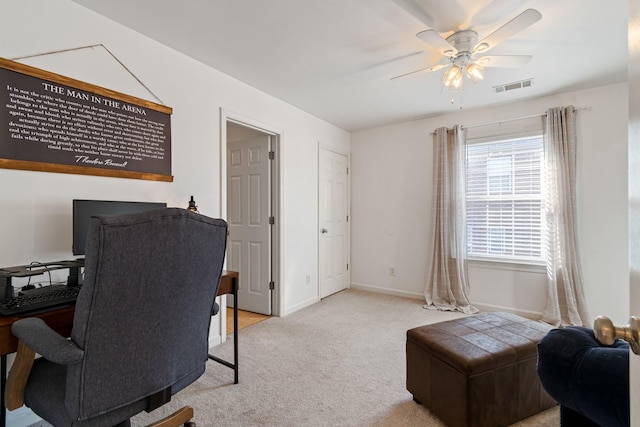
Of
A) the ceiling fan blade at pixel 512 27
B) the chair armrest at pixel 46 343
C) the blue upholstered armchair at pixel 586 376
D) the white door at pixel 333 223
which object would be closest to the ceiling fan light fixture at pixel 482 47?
the ceiling fan blade at pixel 512 27

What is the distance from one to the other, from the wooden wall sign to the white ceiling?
56 centimetres

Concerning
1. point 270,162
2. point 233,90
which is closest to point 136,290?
point 233,90

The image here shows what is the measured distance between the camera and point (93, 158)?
76.5 inches

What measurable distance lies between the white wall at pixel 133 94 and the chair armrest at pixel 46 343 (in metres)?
0.80

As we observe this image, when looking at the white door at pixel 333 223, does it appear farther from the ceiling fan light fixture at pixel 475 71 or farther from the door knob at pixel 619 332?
the door knob at pixel 619 332

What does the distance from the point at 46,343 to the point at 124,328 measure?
0.76ft

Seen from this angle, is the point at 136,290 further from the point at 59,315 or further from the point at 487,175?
the point at 487,175

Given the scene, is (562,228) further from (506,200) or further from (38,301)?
(38,301)

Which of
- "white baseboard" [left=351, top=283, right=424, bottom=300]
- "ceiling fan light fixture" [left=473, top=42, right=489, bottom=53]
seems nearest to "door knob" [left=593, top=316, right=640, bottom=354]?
"ceiling fan light fixture" [left=473, top=42, right=489, bottom=53]

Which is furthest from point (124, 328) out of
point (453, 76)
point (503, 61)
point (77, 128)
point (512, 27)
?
point (503, 61)

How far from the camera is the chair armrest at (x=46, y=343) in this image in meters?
0.97

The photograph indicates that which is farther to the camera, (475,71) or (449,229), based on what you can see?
(449,229)

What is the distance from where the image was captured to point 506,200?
362 centimetres

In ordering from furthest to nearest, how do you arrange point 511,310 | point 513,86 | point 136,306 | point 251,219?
point 251,219, point 511,310, point 513,86, point 136,306
